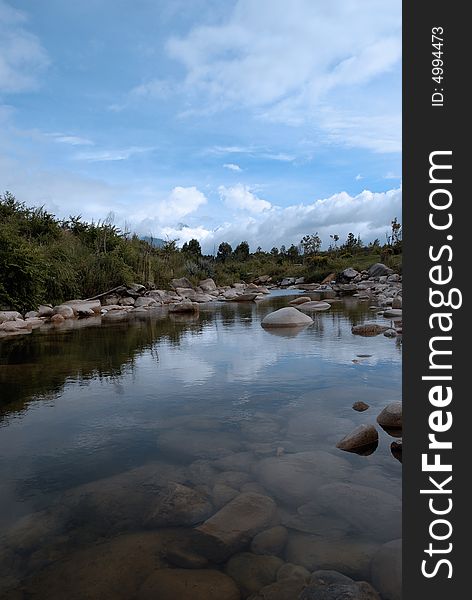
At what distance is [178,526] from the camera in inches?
116

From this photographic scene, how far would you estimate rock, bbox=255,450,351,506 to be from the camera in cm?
332

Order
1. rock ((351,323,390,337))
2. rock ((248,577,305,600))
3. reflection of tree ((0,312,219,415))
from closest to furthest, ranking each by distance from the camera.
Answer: rock ((248,577,305,600)) < reflection of tree ((0,312,219,415)) < rock ((351,323,390,337))

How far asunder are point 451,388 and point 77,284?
20.2 m

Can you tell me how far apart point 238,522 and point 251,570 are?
424mm

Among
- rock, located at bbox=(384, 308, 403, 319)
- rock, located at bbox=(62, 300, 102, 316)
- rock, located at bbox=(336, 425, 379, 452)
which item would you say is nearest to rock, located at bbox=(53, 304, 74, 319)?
rock, located at bbox=(62, 300, 102, 316)

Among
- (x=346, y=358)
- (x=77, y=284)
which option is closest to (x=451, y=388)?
(x=346, y=358)

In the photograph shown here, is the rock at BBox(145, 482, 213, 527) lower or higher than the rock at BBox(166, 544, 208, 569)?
higher

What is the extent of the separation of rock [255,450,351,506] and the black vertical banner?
1.43m

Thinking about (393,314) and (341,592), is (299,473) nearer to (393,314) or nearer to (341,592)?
(341,592)

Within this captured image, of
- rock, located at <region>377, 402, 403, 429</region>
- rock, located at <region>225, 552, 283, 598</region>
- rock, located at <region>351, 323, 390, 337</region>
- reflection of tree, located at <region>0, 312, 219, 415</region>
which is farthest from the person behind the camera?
rock, located at <region>351, 323, 390, 337</region>

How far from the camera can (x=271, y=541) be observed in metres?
2.75

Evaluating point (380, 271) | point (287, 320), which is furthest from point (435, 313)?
point (380, 271)

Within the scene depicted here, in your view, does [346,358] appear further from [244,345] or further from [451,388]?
[451,388]

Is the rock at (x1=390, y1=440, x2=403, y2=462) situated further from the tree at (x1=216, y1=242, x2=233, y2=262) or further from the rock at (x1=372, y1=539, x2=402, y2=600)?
the tree at (x1=216, y1=242, x2=233, y2=262)
